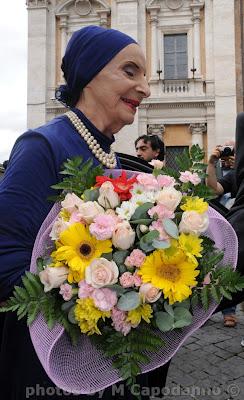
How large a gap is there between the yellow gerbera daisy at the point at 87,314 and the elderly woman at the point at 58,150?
26 cm

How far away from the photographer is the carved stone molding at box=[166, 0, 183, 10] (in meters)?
18.5

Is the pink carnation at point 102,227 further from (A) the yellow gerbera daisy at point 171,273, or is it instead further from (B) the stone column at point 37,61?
(B) the stone column at point 37,61

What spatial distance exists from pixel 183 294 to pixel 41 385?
0.61 metres

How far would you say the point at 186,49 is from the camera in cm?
1867

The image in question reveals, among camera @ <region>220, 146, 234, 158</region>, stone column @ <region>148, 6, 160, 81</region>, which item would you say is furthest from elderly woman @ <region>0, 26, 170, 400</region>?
stone column @ <region>148, 6, 160, 81</region>

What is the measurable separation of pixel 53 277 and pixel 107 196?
25 centimetres

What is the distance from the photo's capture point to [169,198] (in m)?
1.11

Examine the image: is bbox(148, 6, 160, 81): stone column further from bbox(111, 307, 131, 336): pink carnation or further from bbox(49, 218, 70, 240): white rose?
bbox(111, 307, 131, 336): pink carnation

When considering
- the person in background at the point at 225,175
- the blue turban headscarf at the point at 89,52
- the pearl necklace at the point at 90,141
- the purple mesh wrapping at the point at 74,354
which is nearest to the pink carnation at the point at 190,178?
the purple mesh wrapping at the point at 74,354

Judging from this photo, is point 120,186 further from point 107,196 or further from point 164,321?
point 164,321

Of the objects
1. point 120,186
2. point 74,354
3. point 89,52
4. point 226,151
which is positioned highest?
point 89,52

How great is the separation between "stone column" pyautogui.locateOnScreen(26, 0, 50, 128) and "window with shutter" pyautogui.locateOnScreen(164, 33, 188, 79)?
5322 mm

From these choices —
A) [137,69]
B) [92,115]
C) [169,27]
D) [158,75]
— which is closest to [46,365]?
[92,115]

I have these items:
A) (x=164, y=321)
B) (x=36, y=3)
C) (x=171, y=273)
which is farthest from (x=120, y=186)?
(x=36, y=3)
